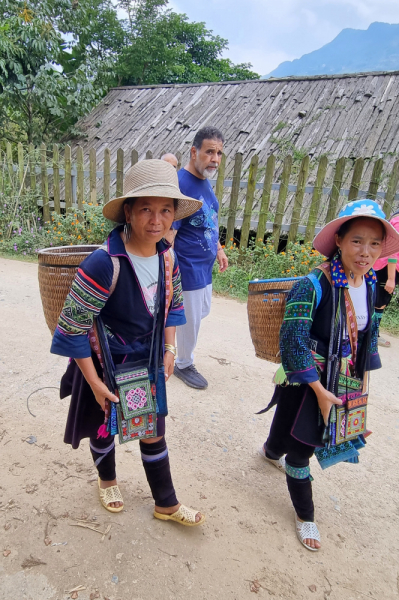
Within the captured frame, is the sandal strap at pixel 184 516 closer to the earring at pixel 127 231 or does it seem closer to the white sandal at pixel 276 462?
the white sandal at pixel 276 462

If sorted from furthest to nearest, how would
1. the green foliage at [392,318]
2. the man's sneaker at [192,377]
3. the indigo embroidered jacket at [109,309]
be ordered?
1. the green foliage at [392,318]
2. the man's sneaker at [192,377]
3. the indigo embroidered jacket at [109,309]

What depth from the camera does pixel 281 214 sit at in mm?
6320

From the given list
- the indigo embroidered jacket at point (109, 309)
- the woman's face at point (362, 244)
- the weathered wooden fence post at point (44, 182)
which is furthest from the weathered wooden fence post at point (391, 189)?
the weathered wooden fence post at point (44, 182)

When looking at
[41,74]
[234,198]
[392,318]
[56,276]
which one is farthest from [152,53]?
[56,276]

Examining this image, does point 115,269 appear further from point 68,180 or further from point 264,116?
point 264,116

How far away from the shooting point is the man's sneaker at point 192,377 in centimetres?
332

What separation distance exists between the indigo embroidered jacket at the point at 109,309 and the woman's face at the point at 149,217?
3.7 inches

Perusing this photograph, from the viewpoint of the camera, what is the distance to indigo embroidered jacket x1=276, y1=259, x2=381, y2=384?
174cm

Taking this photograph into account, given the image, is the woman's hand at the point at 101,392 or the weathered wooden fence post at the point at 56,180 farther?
the weathered wooden fence post at the point at 56,180

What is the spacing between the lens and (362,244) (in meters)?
1.69

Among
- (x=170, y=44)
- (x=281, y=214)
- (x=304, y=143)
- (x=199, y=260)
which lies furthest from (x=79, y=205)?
(x=170, y=44)

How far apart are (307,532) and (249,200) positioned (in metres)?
5.33

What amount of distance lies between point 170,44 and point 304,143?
11.9 m

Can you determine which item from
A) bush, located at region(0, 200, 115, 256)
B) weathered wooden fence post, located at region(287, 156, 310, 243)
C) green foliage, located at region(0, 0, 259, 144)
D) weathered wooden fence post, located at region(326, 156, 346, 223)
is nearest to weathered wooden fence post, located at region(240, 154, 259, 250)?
weathered wooden fence post, located at region(287, 156, 310, 243)
